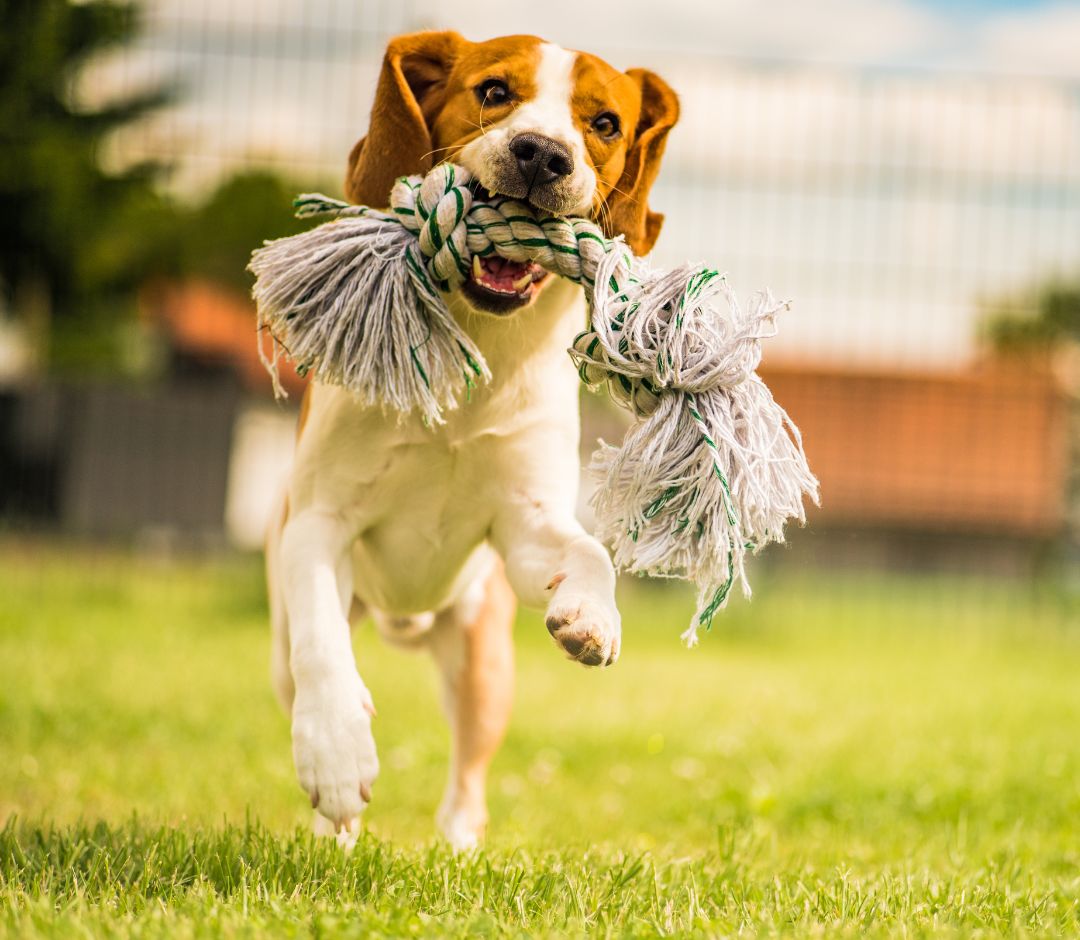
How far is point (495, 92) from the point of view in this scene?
273 centimetres

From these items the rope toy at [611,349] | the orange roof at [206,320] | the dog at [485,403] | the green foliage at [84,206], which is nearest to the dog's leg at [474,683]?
the dog at [485,403]

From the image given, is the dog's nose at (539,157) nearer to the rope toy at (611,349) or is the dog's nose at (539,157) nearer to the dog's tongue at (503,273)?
the rope toy at (611,349)

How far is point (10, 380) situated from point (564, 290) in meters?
9.53

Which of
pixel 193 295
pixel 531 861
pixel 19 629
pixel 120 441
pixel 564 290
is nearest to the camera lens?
pixel 531 861

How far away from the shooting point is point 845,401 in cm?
1452

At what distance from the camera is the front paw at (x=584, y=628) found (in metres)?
2.31

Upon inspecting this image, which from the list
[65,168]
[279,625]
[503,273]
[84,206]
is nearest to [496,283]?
[503,273]

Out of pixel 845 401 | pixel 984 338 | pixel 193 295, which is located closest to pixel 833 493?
pixel 845 401

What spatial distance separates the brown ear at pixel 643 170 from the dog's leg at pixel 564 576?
637mm

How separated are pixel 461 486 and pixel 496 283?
471mm

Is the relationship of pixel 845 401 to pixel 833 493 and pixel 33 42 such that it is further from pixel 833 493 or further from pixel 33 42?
pixel 33 42

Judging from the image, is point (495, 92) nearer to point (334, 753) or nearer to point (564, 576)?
point (564, 576)

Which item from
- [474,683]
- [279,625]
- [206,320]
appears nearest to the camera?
[279,625]

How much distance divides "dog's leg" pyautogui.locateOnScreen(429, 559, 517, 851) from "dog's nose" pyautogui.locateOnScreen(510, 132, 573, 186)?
133 centimetres
